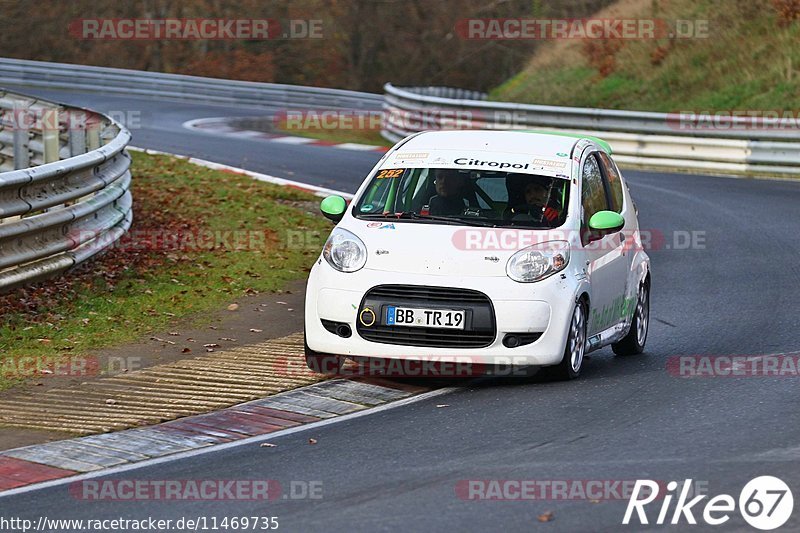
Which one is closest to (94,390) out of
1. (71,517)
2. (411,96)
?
(71,517)

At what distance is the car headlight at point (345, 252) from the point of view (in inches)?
344

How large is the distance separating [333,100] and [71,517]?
32.3 m

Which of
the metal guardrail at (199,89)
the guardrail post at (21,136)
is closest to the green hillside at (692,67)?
the metal guardrail at (199,89)

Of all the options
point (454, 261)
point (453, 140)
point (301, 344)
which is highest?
point (453, 140)

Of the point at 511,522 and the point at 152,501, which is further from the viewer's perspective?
the point at 152,501

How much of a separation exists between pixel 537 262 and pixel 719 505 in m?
3.00

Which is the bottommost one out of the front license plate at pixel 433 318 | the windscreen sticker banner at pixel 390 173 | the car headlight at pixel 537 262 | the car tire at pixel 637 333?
the car tire at pixel 637 333

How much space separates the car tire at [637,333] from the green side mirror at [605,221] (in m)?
1.28

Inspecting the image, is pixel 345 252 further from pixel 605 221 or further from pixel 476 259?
pixel 605 221

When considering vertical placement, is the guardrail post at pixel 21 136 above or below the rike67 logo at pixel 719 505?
above

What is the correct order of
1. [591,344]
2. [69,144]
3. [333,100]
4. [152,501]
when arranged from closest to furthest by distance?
[152,501] → [591,344] → [69,144] → [333,100]

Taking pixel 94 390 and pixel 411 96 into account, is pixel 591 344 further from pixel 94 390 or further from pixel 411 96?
pixel 411 96

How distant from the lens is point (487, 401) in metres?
8.34

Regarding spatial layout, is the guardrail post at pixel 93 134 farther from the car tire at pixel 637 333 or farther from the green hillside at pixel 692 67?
the green hillside at pixel 692 67
